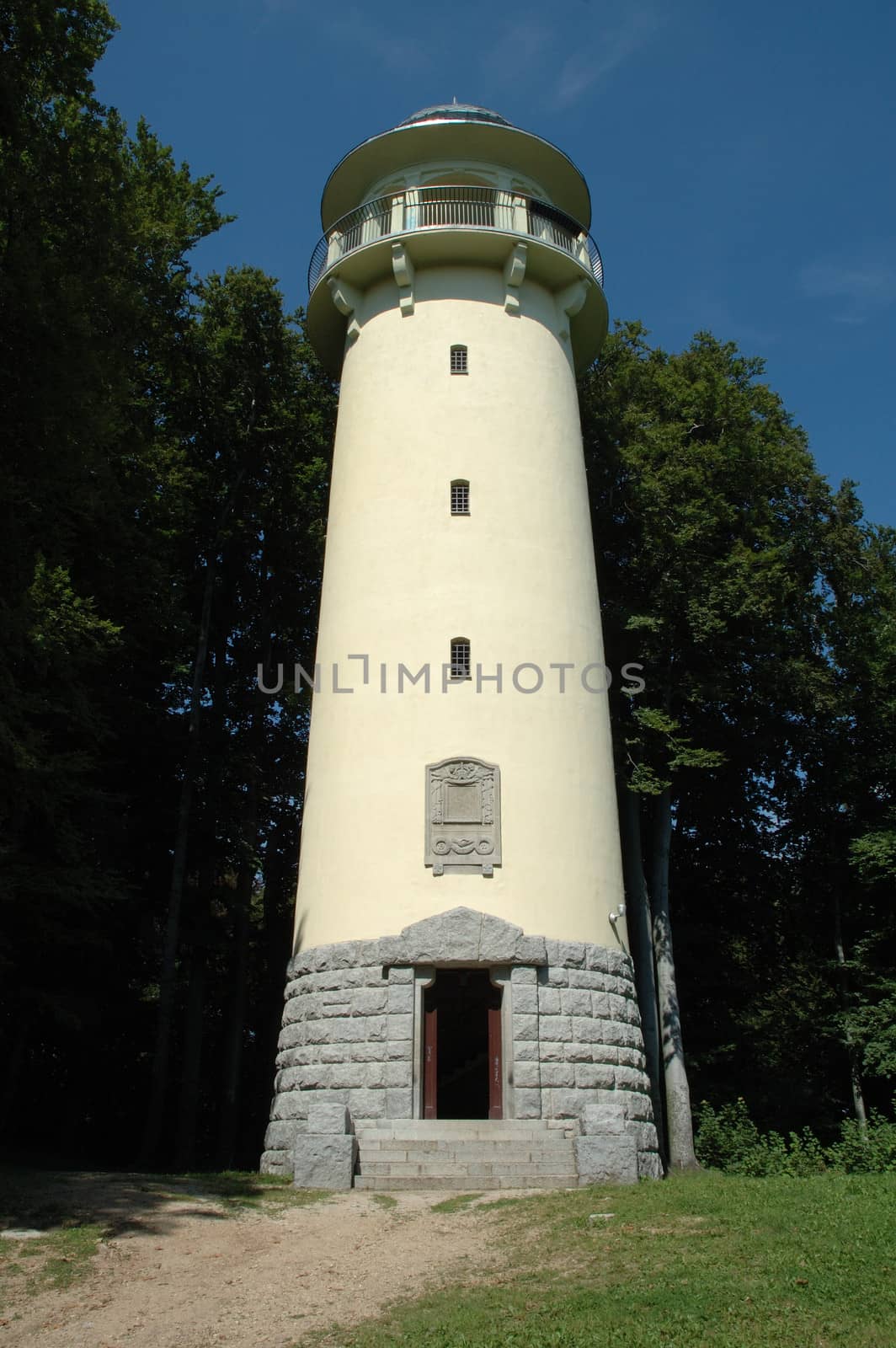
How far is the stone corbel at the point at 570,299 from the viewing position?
21.1m

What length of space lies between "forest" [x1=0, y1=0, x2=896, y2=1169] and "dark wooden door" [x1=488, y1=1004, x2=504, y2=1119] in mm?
5282

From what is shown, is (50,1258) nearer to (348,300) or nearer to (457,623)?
(457,623)

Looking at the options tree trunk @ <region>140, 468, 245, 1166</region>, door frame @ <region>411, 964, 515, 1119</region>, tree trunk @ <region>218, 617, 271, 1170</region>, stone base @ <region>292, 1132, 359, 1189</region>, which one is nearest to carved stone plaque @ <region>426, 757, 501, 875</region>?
door frame @ <region>411, 964, 515, 1119</region>

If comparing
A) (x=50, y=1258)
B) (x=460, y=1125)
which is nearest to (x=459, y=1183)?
(x=460, y=1125)

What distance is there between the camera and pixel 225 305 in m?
25.5

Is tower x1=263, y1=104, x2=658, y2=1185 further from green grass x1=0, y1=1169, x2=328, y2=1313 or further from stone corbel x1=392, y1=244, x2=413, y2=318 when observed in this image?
green grass x1=0, y1=1169, x2=328, y2=1313

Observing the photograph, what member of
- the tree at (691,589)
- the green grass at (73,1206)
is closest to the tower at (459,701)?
the green grass at (73,1206)

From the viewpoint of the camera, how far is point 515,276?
20234mm

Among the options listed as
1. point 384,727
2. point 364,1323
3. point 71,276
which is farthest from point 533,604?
point 364,1323

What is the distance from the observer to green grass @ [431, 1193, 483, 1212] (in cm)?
1149

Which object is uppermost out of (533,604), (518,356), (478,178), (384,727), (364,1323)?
(478,178)

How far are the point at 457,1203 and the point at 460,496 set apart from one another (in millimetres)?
10768

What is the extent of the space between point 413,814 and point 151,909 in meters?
8.53

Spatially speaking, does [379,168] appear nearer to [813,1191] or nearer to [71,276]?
[71,276]
